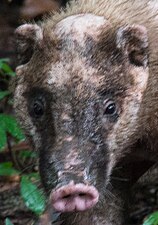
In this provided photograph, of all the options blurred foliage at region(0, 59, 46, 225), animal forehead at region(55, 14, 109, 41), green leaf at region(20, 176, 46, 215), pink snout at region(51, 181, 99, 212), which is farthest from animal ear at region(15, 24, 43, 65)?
pink snout at region(51, 181, 99, 212)

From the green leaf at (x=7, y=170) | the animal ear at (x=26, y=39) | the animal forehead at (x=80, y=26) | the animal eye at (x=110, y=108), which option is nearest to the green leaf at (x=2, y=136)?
the green leaf at (x=7, y=170)

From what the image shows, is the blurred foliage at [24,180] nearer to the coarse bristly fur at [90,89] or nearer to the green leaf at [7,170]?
the green leaf at [7,170]

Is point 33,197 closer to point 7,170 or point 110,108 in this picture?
point 7,170

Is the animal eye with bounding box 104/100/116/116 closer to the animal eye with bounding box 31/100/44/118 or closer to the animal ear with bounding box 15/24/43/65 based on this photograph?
the animal eye with bounding box 31/100/44/118

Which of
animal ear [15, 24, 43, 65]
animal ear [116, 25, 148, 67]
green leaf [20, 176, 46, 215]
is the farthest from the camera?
green leaf [20, 176, 46, 215]

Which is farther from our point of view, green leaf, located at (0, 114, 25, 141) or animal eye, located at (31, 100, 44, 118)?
green leaf, located at (0, 114, 25, 141)

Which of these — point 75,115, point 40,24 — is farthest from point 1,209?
point 75,115
